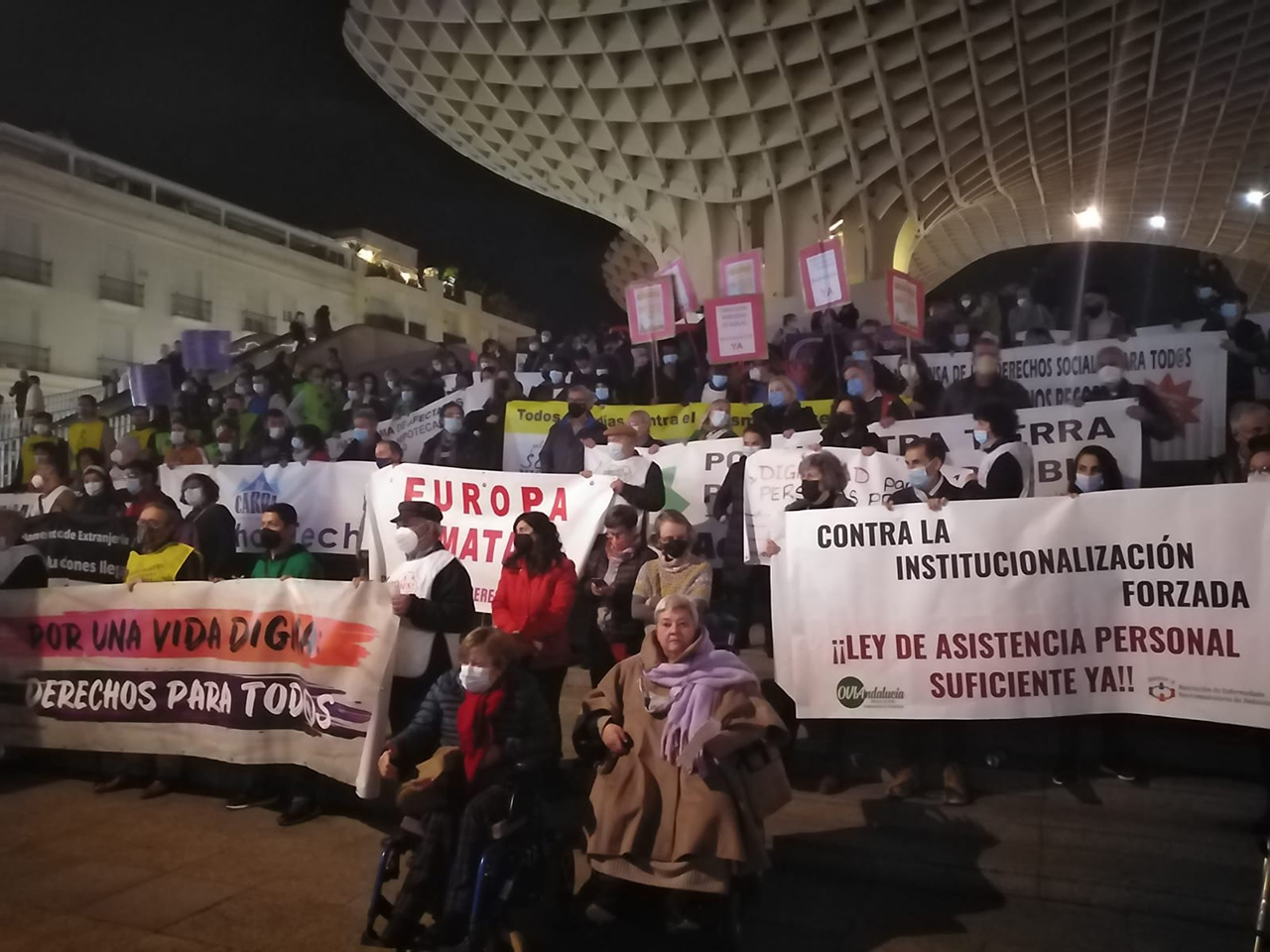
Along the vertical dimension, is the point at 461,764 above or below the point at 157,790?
above

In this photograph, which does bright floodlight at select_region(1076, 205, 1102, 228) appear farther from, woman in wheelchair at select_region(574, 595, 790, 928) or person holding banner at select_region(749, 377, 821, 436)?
woman in wheelchair at select_region(574, 595, 790, 928)

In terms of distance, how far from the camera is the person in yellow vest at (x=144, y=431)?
10086 mm

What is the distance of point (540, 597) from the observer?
4.71 metres

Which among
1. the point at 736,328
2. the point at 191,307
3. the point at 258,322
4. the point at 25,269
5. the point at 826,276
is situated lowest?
the point at 736,328

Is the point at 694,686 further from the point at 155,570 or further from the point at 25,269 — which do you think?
the point at 25,269

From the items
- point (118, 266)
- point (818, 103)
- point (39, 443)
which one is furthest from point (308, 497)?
point (118, 266)

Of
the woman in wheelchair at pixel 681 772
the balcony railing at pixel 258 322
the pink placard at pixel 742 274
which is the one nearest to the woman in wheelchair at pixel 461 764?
the woman in wheelchair at pixel 681 772

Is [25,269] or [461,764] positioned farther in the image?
[25,269]

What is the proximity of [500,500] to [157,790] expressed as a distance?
9.00ft

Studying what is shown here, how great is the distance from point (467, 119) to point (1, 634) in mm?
26822

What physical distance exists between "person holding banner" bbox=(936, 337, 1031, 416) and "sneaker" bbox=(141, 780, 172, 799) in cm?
590

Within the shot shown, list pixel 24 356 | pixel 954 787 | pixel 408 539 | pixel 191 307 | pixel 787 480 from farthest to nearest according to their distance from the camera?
pixel 191 307, pixel 24 356, pixel 787 480, pixel 408 539, pixel 954 787

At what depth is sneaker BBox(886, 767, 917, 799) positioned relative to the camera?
4.43m

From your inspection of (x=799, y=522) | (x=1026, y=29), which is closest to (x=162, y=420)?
(x=799, y=522)
